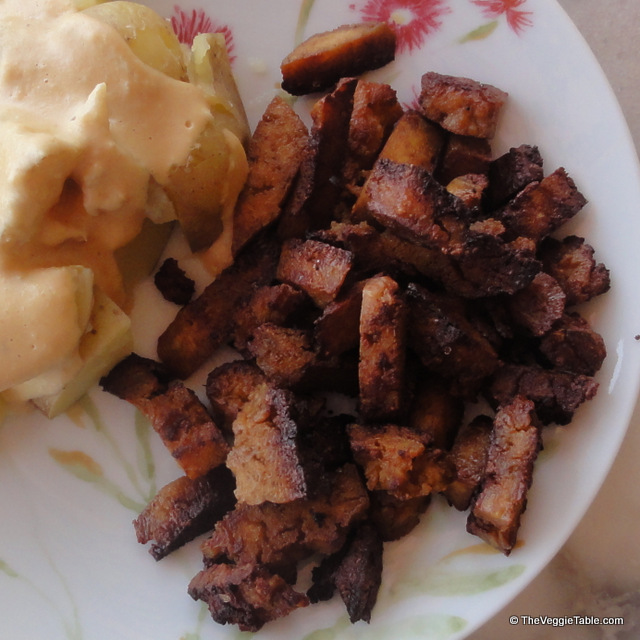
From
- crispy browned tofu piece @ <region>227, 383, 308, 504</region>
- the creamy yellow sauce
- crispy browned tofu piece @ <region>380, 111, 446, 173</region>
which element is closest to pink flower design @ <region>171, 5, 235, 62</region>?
the creamy yellow sauce

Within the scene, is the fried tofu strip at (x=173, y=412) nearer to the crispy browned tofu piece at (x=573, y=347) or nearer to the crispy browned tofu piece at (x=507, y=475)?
the crispy browned tofu piece at (x=507, y=475)

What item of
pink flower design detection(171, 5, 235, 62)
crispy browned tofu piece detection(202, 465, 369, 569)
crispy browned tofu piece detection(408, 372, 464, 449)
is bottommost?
crispy browned tofu piece detection(202, 465, 369, 569)

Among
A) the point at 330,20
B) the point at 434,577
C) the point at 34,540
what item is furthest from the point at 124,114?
the point at 434,577

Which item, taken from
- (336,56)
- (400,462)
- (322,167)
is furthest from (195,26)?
(400,462)

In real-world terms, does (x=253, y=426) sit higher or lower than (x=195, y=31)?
lower

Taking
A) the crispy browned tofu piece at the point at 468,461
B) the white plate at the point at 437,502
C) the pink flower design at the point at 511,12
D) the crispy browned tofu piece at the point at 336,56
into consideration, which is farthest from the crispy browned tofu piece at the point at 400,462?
the pink flower design at the point at 511,12

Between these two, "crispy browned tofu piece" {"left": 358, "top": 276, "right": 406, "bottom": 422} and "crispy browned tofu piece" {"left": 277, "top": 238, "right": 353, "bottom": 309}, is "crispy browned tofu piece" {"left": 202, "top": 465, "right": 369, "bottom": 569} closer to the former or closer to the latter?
"crispy browned tofu piece" {"left": 358, "top": 276, "right": 406, "bottom": 422}

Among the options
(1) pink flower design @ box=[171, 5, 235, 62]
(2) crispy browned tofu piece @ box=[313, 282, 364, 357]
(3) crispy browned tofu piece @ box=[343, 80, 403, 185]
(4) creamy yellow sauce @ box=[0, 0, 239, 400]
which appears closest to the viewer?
(4) creamy yellow sauce @ box=[0, 0, 239, 400]

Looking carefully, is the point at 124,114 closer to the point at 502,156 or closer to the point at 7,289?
the point at 7,289
